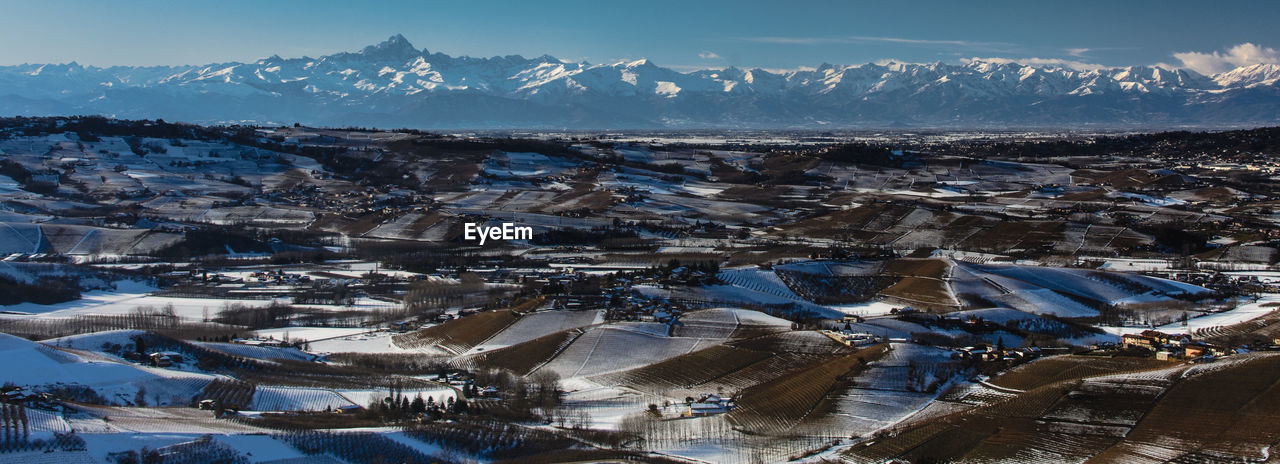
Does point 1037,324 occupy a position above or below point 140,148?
below

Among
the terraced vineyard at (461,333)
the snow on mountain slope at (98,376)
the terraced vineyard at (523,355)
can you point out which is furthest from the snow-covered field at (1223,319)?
the snow on mountain slope at (98,376)

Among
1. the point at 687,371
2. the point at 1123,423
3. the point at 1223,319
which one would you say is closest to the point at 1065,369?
the point at 1123,423

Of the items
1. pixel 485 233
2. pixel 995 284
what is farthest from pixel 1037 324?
pixel 485 233

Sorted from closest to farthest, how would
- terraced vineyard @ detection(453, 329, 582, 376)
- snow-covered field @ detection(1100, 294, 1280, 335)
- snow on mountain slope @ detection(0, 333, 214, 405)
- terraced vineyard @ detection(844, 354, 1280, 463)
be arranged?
terraced vineyard @ detection(844, 354, 1280, 463) < snow on mountain slope @ detection(0, 333, 214, 405) < terraced vineyard @ detection(453, 329, 582, 376) < snow-covered field @ detection(1100, 294, 1280, 335)

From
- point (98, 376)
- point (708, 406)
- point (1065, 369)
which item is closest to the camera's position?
point (708, 406)

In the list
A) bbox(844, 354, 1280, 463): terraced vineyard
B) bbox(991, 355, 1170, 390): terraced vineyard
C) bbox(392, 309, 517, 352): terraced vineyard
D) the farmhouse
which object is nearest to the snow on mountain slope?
→ bbox(392, 309, 517, 352): terraced vineyard

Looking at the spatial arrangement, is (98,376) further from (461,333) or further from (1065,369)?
(1065,369)

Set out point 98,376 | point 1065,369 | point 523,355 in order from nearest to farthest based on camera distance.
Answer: point 1065,369
point 98,376
point 523,355

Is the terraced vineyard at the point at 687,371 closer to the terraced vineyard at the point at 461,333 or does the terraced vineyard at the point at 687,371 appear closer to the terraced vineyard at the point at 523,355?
the terraced vineyard at the point at 523,355

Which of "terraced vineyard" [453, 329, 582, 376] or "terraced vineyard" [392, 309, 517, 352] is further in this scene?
"terraced vineyard" [392, 309, 517, 352]

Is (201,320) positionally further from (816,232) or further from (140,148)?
(140,148)

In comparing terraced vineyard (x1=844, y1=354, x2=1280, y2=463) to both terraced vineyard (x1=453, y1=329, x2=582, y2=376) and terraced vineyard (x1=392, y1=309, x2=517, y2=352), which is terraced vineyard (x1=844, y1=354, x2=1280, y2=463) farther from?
terraced vineyard (x1=392, y1=309, x2=517, y2=352)
